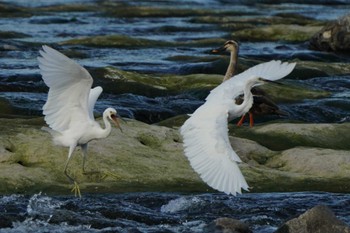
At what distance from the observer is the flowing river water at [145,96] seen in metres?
11.3

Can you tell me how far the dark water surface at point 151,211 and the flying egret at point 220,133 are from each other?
3.50ft

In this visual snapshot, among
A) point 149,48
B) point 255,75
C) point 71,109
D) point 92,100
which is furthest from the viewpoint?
point 149,48

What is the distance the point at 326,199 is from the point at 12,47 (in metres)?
15.8

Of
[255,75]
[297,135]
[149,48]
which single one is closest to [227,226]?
[255,75]

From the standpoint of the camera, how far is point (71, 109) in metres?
12.1

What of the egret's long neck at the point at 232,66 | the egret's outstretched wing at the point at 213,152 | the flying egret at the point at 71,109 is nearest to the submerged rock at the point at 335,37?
the egret's long neck at the point at 232,66

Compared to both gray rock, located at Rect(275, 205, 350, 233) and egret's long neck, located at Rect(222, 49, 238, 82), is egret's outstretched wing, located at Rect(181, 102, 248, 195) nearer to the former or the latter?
gray rock, located at Rect(275, 205, 350, 233)

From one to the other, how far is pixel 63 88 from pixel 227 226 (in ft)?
8.45

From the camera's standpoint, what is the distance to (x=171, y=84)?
21375 millimetres

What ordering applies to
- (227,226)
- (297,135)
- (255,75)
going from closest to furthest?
(227,226), (255,75), (297,135)

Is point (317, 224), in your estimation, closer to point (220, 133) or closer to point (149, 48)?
point (220, 133)

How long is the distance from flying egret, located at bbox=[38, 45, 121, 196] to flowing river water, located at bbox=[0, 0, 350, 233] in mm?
740

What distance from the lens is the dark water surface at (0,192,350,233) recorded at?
11062 mm

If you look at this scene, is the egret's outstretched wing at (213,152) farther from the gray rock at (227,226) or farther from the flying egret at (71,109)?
the flying egret at (71,109)
